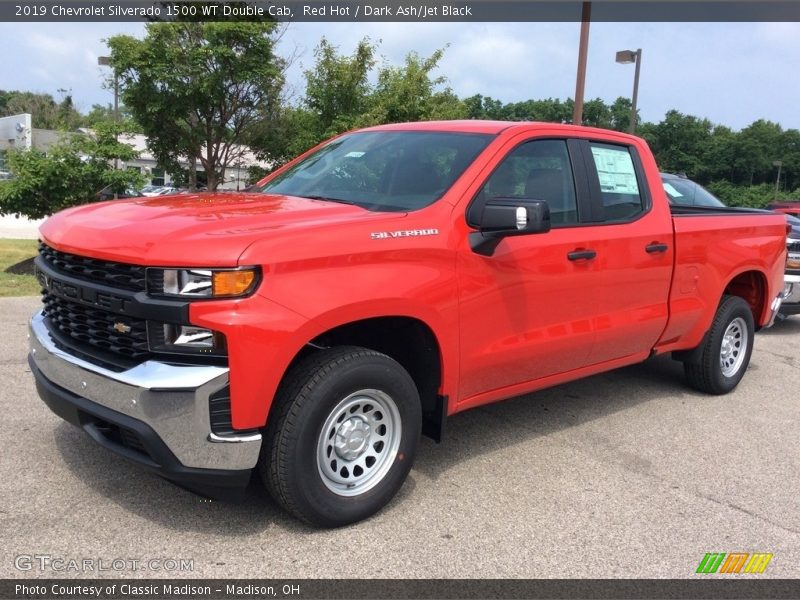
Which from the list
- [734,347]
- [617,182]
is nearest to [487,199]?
[617,182]

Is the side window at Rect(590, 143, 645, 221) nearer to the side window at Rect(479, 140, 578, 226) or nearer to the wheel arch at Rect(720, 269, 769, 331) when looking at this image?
the side window at Rect(479, 140, 578, 226)

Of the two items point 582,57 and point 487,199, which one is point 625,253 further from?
point 582,57

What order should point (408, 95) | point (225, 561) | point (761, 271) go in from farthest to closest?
1. point (408, 95)
2. point (761, 271)
3. point (225, 561)

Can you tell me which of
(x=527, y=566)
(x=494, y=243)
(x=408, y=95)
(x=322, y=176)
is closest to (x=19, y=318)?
(x=322, y=176)

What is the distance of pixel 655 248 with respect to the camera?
4.70 m

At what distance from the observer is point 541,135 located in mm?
4219

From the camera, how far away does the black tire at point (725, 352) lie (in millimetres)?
5621

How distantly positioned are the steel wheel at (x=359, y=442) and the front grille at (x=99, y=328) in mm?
869

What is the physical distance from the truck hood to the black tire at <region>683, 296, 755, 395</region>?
132 inches

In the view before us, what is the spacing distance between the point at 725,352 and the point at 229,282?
4.58 meters

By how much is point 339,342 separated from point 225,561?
43.0 inches

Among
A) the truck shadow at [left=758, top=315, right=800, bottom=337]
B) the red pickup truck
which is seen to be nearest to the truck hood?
the red pickup truck

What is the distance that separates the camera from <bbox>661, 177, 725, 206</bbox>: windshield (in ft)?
29.1

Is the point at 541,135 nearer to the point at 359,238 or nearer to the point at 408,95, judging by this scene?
the point at 359,238
